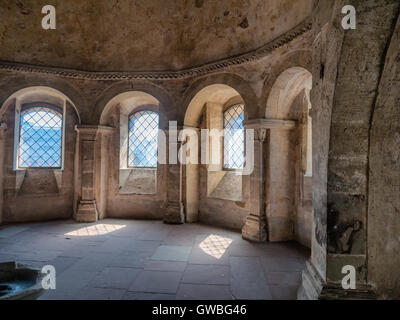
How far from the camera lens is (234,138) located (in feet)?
23.4

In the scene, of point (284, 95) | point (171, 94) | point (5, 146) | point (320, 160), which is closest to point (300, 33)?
point (284, 95)

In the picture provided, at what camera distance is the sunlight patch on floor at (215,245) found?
4.79 meters

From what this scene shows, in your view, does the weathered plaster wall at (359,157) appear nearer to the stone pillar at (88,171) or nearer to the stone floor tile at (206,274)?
the stone floor tile at (206,274)

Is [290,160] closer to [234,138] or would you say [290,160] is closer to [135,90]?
[234,138]

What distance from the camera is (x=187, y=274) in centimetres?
387

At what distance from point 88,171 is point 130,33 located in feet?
12.5

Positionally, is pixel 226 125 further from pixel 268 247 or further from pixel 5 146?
pixel 5 146

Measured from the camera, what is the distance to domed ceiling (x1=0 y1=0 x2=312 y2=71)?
5918mm

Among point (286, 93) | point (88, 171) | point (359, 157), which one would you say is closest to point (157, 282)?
point (359, 157)

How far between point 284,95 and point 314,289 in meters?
3.96

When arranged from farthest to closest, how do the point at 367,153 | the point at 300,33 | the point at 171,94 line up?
1. the point at 171,94
2. the point at 300,33
3. the point at 367,153

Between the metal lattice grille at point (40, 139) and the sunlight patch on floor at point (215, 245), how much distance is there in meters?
5.13

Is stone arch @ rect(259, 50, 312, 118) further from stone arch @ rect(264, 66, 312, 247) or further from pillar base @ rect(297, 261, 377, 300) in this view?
pillar base @ rect(297, 261, 377, 300)

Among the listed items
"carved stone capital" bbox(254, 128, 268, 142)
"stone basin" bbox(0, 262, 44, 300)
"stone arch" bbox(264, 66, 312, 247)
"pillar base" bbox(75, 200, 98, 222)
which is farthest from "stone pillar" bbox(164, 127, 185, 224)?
"stone basin" bbox(0, 262, 44, 300)
